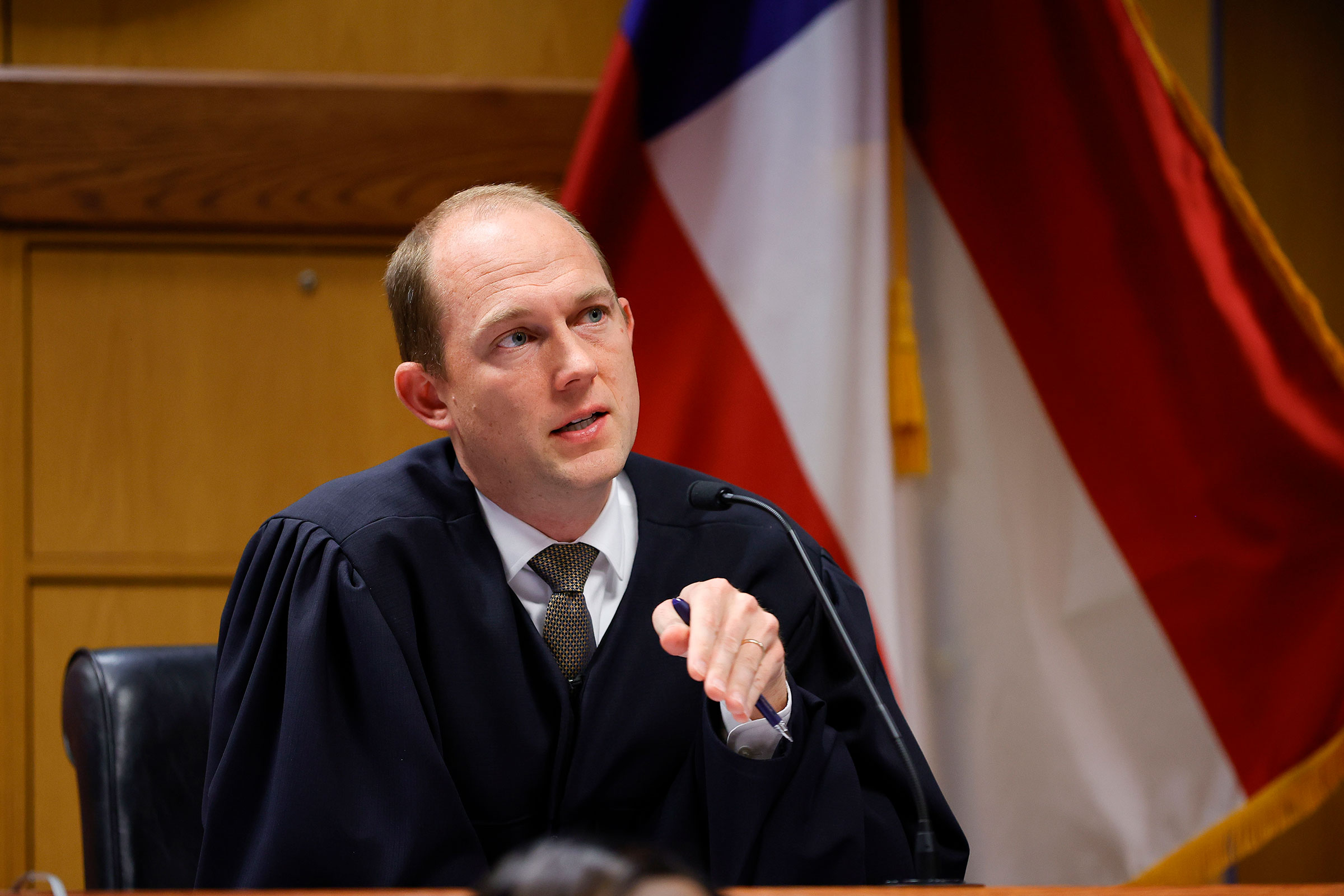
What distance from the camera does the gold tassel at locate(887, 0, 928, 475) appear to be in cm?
220

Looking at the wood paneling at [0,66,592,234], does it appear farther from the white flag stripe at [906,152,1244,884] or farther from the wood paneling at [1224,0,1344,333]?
the wood paneling at [1224,0,1344,333]

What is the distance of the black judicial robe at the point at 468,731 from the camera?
126 centimetres

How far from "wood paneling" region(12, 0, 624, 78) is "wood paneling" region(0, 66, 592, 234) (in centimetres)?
17

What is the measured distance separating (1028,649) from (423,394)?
1424mm

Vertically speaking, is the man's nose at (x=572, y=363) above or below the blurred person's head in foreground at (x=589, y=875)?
above

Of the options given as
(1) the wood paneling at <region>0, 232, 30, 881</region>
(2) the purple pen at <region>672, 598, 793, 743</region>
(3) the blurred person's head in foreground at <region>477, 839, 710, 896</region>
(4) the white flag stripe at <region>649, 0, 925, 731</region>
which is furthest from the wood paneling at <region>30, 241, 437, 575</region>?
(3) the blurred person's head in foreground at <region>477, 839, 710, 896</region>

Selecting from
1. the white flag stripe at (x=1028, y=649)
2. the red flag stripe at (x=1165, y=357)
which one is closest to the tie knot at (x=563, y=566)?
the white flag stripe at (x=1028, y=649)

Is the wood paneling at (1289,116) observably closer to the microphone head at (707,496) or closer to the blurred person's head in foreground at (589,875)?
the microphone head at (707,496)

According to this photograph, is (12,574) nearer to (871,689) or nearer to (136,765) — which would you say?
(136,765)

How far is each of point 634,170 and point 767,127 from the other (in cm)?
28

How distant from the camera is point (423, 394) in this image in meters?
1.47

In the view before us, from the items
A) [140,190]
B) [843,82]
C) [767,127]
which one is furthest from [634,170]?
[140,190]

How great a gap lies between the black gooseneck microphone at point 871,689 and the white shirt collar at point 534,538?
0.83 feet

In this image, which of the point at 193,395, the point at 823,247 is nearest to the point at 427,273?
the point at 823,247
